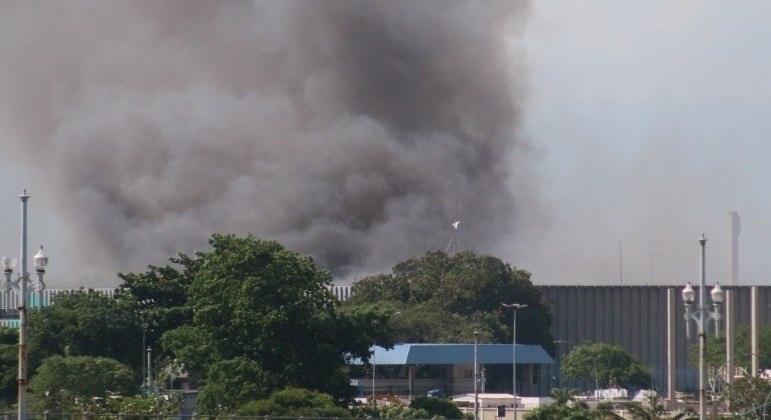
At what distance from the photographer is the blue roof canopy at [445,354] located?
80.7 meters

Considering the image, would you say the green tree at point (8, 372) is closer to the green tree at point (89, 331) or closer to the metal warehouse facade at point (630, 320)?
the green tree at point (89, 331)

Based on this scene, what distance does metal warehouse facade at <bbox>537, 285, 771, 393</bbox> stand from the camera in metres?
91.1

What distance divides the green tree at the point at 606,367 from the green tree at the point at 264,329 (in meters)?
34.2

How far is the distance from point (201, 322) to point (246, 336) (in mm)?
1784

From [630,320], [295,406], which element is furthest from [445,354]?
[295,406]

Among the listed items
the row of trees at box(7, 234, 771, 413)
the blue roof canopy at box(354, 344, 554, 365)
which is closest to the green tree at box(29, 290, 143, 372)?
the row of trees at box(7, 234, 771, 413)

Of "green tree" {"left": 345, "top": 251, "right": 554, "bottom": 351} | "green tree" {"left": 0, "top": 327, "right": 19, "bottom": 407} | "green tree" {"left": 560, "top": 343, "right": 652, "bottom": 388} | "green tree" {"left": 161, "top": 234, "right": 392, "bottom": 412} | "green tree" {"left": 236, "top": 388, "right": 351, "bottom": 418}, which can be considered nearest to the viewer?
"green tree" {"left": 236, "top": 388, "right": 351, "bottom": 418}

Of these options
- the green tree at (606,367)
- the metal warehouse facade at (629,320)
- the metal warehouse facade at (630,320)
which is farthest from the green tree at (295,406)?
the metal warehouse facade at (630,320)

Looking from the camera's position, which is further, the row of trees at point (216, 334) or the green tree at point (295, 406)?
the row of trees at point (216, 334)

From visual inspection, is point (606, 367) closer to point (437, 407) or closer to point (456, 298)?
point (456, 298)

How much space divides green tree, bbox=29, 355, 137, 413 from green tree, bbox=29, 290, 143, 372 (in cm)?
841

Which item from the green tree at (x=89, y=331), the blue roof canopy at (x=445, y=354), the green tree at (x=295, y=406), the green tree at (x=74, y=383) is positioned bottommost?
the green tree at (x=295, y=406)

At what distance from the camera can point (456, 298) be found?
87375 mm

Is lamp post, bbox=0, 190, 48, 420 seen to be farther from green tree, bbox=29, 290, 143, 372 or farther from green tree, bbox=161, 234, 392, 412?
green tree, bbox=29, 290, 143, 372
